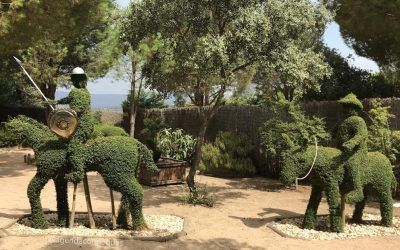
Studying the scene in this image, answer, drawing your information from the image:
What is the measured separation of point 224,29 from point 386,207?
16.9ft

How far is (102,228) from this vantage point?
25.3 ft

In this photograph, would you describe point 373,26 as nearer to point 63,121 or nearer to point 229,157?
point 229,157

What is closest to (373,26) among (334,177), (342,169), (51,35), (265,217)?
(342,169)

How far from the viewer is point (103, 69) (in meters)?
24.8

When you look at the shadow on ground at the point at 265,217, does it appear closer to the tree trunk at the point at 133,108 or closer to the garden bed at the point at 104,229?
the garden bed at the point at 104,229

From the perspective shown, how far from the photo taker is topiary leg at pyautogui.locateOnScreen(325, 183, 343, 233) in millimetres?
7516

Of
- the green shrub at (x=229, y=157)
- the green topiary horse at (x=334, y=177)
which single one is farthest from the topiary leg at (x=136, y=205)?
the green shrub at (x=229, y=157)

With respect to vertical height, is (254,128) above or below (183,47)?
below

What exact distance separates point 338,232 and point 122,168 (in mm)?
3963

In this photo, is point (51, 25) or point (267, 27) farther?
point (51, 25)

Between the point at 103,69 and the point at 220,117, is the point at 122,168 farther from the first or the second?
the point at 103,69

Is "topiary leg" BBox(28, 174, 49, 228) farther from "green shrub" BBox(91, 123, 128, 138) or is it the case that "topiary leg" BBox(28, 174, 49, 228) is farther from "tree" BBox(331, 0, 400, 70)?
"tree" BBox(331, 0, 400, 70)

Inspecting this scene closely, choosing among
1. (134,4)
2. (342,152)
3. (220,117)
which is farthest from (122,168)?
(220,117)

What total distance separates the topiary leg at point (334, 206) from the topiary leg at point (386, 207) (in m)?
1.02
